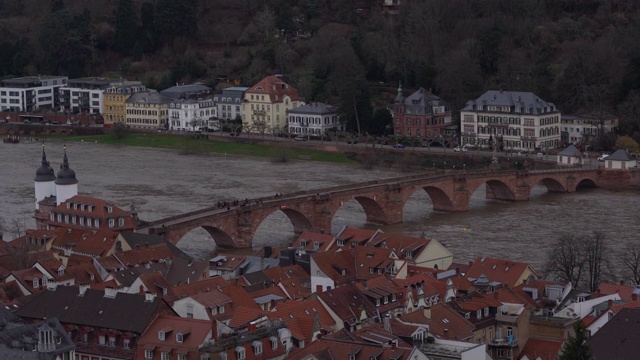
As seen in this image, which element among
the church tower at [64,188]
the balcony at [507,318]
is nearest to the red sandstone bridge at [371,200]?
the church tower at [64,188]

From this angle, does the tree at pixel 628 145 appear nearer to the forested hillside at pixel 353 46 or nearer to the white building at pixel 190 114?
the forested hillside at pixel 353 46

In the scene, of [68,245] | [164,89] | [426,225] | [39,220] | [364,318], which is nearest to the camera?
[364,318]

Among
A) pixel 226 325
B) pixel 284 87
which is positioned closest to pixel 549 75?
pixel 284 87

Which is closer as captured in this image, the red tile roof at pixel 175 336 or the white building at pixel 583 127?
the red tile roof at pixel 175 336

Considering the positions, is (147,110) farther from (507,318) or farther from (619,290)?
(507,318)

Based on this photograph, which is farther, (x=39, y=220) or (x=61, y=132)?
(x=61, y=132)

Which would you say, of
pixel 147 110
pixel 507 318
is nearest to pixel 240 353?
pixel 507 318

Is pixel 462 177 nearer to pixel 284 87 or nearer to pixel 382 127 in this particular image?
pixel 382 127
